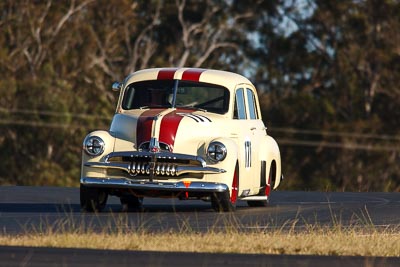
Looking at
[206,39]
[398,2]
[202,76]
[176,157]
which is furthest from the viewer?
[206,39]

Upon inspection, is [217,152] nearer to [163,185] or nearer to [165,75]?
[163,185]

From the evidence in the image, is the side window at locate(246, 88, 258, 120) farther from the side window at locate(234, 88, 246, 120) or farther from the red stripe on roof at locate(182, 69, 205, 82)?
the red stripe on roof at locate(182, 69, 205, 82)

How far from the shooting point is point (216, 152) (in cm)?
1552

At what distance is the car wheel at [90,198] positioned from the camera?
15852mm

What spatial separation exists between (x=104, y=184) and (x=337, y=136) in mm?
40762

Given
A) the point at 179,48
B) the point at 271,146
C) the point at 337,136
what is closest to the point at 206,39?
the point at 179,48

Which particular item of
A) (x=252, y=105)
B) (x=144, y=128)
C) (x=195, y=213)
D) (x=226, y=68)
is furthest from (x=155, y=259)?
(x=226, y=68)

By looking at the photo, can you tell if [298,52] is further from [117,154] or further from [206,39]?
[117,154]

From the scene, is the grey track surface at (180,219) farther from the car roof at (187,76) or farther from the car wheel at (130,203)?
the car roof at (187,76)

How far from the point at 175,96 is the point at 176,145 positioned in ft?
4.14

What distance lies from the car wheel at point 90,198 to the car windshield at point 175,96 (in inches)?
53.5

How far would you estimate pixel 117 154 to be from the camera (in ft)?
51.0

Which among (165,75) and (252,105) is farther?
(252,105)

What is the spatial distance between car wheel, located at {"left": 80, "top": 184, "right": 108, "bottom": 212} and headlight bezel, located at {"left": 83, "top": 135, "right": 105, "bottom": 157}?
42 centimetres
